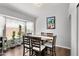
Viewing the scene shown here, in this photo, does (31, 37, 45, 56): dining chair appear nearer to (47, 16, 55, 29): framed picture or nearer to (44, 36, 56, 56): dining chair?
(44, 36, 56, 56): dining chair

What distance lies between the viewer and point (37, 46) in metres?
1.62

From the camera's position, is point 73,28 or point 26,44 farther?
point 26,44

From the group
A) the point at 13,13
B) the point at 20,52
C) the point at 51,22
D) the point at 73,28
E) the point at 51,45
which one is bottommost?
the point at 20,52

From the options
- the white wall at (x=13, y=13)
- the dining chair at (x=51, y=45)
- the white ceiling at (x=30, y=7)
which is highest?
the white ceiling at (x=30, y=7)

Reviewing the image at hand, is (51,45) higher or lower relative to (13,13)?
lower

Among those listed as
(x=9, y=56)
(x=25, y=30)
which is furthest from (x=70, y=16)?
(x=9, y=56)

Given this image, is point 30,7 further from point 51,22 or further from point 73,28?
point 73,28

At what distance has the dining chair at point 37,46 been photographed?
1.60 meters

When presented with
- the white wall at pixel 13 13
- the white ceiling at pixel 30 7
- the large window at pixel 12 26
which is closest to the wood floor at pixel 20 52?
the large window at pixel 12 26

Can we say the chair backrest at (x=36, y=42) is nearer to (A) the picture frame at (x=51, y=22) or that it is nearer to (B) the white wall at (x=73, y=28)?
(A) the picture frame at (x=51, y=22)

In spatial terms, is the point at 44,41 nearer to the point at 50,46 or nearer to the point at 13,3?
the point at 50,46

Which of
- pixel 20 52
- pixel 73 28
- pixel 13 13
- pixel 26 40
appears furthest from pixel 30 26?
pixel 73 28

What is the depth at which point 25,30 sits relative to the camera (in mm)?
1648

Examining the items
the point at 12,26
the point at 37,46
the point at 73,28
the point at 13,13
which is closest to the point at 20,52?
the point at 37,46
